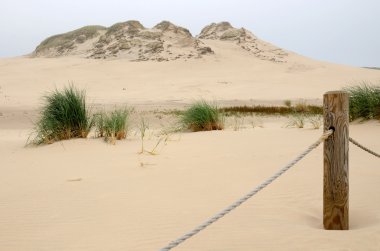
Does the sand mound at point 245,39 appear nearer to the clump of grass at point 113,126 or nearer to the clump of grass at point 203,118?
the clump of grass at point 203,118

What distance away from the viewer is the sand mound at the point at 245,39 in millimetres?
37000

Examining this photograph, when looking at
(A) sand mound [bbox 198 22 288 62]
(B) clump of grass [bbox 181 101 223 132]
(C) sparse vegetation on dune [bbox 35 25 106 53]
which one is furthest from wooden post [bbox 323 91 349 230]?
(C) sparse vegetation on dune [bbox 35 25 106 53]

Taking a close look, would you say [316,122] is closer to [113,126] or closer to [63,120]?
[113,126]

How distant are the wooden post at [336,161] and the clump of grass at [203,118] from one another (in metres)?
5.95

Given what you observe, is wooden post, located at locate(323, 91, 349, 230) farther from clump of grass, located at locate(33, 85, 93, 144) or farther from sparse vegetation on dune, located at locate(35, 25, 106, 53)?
sparse vegetation on dune, located at locate(35, 25, 106, 53)

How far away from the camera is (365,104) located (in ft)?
27.8

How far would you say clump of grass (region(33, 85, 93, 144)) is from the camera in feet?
23.2

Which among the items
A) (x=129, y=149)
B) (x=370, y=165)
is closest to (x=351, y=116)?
(x=370, y=165)

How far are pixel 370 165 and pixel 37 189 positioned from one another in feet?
11.9

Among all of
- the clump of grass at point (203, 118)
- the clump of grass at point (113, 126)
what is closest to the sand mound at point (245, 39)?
the clump of grass at point (203, 118)

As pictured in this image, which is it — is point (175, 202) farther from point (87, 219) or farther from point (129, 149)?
point (129, 149)

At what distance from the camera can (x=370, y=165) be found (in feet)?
16.5

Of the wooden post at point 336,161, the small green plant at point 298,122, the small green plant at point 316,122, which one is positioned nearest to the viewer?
the wooden post at point 336,161

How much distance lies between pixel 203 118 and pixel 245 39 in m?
32.9
